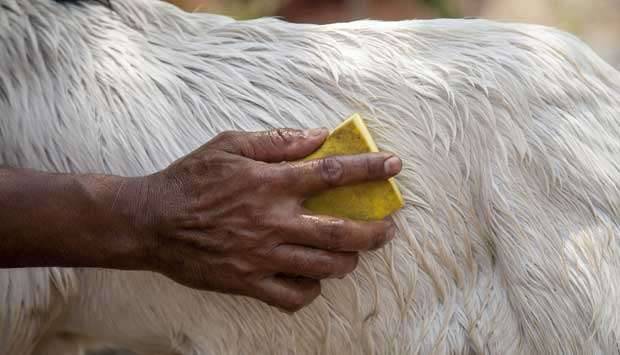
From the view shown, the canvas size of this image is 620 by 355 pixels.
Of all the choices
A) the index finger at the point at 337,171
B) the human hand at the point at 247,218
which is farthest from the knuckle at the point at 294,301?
the index finger at the point at 337,171

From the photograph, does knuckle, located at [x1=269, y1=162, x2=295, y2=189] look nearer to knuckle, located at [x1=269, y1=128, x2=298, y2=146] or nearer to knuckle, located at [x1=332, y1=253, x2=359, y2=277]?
knuckle, located at [x1=269, y1=128, x2=298, y2=146]

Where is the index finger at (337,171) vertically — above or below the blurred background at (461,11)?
above

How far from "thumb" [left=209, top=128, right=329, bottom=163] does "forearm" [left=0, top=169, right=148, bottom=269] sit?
20 cm

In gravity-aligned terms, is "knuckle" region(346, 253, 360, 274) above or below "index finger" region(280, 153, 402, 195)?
below

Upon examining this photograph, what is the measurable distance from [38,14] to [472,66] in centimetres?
103

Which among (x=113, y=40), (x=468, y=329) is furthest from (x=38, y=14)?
(x=468, y=329)

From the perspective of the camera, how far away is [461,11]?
6195 mm

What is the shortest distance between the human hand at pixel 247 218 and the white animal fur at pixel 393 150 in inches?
9.4

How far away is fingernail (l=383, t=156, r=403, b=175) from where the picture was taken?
5.88ft

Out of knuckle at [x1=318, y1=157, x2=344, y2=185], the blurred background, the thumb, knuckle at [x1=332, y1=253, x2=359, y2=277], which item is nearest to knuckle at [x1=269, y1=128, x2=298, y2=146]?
the thumb

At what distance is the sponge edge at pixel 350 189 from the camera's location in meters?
1.82

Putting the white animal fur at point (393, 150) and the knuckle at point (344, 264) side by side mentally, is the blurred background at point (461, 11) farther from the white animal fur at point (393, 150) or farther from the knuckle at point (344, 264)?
the knuckle at point (344, 264)

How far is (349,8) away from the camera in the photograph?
6168 millimetres

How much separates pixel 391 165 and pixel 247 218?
1.00ft
